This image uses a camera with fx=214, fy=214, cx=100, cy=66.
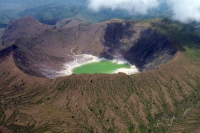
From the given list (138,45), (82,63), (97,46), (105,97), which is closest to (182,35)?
(138,45)

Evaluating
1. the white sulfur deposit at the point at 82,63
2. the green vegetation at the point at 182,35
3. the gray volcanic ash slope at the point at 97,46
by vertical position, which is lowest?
the white sulfur deposit at the point at 82,63

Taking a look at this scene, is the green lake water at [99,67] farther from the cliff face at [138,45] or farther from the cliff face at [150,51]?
the cliff face at [150,51]

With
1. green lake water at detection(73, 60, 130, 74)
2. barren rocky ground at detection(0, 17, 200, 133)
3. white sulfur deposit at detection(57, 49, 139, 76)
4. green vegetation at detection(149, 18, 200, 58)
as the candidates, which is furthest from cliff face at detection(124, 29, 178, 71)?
green lake water at detection(73, 60, 130, 74)

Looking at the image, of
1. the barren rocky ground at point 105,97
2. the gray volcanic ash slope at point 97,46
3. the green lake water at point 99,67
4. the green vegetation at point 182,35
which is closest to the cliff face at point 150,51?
the gray volcanic ash slope at point 97,46

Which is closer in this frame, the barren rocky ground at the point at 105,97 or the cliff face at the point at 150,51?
the barren rocky ground at the point at 105,97

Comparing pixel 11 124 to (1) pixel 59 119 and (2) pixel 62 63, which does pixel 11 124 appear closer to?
(1) pixel 59 119

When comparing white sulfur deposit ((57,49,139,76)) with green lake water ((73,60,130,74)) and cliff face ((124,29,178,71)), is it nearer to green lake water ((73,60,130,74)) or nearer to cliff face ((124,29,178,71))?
green lake water ((73,60,130,74))

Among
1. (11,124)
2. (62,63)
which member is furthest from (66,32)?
(11,124)
